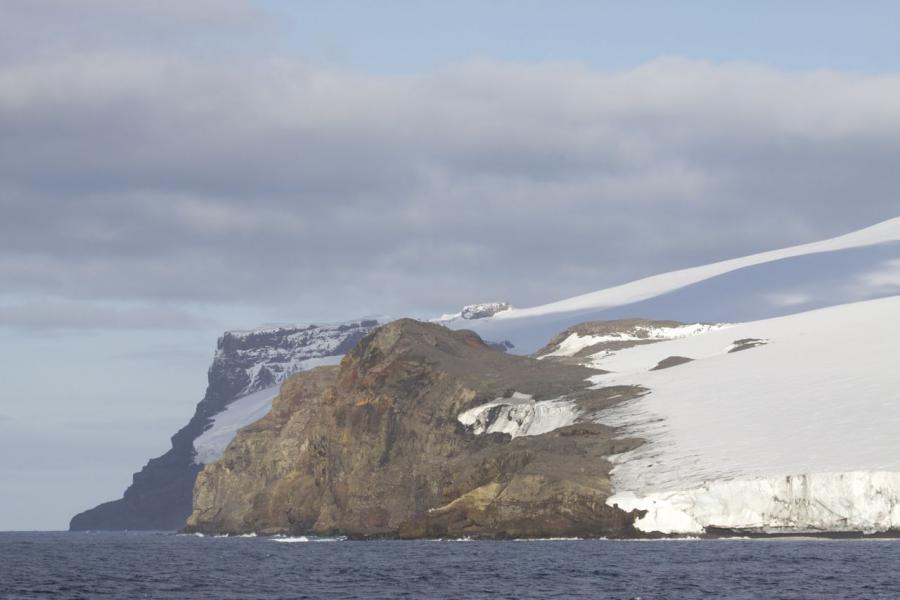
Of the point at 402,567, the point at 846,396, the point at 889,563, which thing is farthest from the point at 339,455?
the point at 889,563

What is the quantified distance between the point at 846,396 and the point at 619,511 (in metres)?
30.0

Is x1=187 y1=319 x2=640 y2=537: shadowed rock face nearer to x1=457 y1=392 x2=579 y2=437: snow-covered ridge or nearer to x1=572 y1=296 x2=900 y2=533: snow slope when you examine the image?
x1=457 y1=392 x2=579 y2=437: snow-covered ridge

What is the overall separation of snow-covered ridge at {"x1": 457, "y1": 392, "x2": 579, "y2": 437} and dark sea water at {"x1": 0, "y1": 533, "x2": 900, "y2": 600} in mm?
40606

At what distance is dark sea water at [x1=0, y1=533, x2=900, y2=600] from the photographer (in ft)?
Answer: 277

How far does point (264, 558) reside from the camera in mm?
123750

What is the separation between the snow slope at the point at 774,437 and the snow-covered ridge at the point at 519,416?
309 inches

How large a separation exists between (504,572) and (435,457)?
7946 centimetres

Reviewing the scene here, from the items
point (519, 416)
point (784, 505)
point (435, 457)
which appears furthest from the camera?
point (435, 457)

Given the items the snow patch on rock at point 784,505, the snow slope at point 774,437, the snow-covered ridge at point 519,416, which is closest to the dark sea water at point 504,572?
the snow patch on rock at point 784,505

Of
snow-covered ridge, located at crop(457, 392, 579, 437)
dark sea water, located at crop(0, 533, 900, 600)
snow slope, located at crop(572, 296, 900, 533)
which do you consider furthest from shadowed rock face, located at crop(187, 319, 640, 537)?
dark sea water, located at crop(0, 533, 900, 600)

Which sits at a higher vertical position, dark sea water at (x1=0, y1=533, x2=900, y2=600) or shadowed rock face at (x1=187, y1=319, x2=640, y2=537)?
shadowed rock face at (x1=187, y1=319, x2=640, y2=537)

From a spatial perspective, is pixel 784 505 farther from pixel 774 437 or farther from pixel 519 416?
pixel 519 416

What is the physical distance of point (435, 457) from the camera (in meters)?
177

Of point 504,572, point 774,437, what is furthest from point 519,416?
point 504,572
